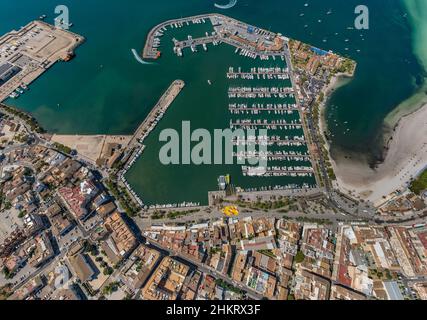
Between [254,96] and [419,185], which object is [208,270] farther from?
[419,185]

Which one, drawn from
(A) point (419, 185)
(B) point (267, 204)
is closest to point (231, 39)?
(B) point (267, 204)

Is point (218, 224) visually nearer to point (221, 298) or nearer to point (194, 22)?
point (221, 298)

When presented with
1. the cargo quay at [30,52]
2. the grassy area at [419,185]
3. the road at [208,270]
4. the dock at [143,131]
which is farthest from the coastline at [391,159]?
the cargo quay at [30,52]

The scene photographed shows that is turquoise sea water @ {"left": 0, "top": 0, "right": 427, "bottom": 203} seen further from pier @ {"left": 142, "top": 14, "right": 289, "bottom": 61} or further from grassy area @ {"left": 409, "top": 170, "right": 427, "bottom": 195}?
grassy area @ {"left": 409, "top": 170, "right": 427, "bottom": 195}

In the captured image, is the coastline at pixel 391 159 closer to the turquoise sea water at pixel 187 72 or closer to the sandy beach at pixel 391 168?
the sandy beach at pixel 391 168

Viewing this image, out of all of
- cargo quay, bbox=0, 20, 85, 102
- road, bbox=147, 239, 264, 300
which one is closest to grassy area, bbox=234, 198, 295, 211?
road, bbox=147, 239, 264, 300

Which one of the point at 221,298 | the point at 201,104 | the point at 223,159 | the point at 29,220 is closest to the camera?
the point at 221,298

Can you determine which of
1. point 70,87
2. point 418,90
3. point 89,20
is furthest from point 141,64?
point 418,90
